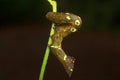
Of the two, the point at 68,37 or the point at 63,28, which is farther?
the point at 68,37

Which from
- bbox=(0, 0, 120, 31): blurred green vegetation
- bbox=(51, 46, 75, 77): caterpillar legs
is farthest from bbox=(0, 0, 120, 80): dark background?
bbox=(51, 46, 75, 77): caterpillar legs

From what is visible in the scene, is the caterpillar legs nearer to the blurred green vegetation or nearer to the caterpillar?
the caterpillar

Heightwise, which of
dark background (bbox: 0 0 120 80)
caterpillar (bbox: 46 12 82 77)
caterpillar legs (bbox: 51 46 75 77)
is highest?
caterpillar (bbox: 46 12 82 77)
